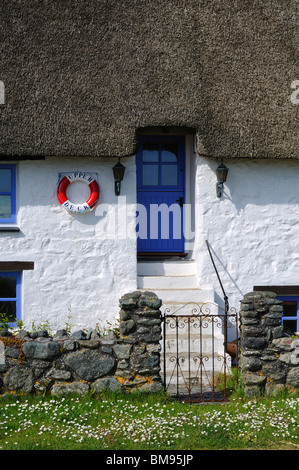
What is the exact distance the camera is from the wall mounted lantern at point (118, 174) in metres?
9.25

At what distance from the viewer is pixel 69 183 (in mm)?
9352

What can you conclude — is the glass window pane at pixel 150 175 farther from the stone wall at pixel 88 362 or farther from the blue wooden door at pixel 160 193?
the stone wall at pixel 88 362

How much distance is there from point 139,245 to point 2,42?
3881mm

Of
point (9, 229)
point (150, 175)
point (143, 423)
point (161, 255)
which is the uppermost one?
point (150, 175)

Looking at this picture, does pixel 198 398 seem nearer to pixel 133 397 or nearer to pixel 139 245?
pixel 133 397

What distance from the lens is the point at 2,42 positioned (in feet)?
30.7

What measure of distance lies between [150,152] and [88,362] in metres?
4.68

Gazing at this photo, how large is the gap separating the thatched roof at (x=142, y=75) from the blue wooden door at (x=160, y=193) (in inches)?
49.9

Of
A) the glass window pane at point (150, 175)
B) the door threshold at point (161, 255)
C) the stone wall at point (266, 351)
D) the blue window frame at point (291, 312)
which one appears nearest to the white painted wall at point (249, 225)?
the blue window frame at point (291, 312)

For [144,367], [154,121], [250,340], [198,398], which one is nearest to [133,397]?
[144,367]

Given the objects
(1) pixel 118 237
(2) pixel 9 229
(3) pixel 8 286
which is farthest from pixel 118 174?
(3) pixel 8 286

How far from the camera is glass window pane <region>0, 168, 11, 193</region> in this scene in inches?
377

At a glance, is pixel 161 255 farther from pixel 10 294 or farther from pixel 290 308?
pixel 10 294

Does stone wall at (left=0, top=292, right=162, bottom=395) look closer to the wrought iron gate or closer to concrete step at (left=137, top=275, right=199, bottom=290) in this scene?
the wrought iron gate
